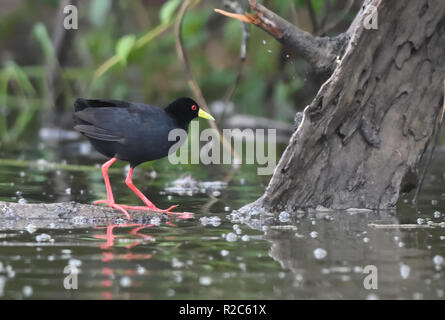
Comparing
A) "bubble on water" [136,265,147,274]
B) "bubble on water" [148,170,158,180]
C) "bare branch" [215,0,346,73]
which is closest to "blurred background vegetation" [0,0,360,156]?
"bubble on water" [148,170,158,180]

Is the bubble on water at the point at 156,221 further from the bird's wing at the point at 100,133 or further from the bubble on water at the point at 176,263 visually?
the bubble on water at the point at 176,263

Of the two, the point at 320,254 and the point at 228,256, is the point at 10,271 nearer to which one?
the point at 228,256

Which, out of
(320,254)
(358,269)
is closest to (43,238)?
(320,254)

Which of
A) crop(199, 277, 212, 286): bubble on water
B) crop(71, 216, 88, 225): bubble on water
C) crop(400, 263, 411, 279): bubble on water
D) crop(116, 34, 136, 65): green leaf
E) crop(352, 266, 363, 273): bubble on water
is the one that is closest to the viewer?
crop(199, 277, 212, 286): bubble on water

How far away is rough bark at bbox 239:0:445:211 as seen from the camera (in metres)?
6.91

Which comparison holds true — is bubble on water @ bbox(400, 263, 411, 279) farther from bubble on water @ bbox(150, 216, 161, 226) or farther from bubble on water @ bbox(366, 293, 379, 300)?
bubble on water @ bbox(150, 216, 161, 226)

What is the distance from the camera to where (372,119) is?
291 inches

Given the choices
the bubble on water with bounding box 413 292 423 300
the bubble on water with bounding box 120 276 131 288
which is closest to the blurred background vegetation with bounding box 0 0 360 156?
the bubble on water with bounding box 120 276 131 288

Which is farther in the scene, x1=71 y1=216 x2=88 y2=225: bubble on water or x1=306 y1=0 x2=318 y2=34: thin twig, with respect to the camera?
x1=306 y1=0 x2=318 y2=34: thin twig

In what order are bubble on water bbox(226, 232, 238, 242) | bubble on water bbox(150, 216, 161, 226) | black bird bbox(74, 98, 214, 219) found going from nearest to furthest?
bubble on water bbox(226, 232, 238, 242) → bubble on water bbox(150, 216, 161, 226) → black bird bbox(74, 98, 214, 219)

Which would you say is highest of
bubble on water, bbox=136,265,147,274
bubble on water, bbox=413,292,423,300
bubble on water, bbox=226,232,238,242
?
bubble on water, bbox=226,232,238,242

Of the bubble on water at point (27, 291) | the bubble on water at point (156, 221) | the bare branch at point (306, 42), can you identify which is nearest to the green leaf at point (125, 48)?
the bare branch at point (306, 42)

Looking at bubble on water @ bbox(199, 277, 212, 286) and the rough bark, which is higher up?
the rough bark
